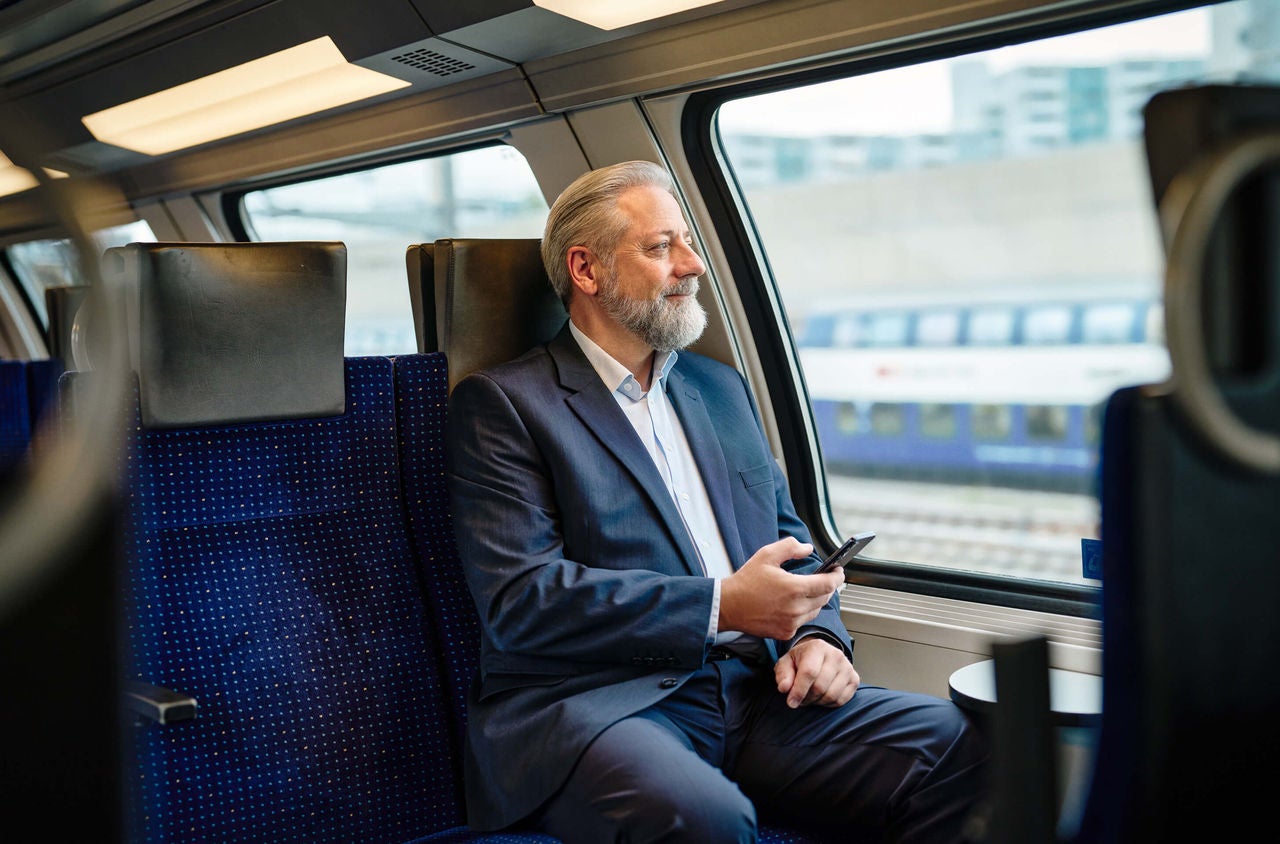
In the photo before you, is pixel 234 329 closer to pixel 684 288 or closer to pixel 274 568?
pixel 274 568

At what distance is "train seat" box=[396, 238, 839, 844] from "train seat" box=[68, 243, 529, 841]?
0.04m

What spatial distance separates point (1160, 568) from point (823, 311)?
2.48m

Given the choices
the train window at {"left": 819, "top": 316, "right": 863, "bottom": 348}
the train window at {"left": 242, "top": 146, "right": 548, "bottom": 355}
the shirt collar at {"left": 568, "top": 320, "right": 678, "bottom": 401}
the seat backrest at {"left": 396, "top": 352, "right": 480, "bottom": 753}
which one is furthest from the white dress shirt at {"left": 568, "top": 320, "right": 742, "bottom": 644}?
the train window at {"left": 242, "top": 146, "right": 548, "bottom": 355}

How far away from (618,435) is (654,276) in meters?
0.41

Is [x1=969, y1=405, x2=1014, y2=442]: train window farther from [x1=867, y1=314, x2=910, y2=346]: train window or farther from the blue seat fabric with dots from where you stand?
the blue seat fabric with dots

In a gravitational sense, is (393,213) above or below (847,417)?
above

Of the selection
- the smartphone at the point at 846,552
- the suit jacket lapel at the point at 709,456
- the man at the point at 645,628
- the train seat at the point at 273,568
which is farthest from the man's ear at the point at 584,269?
the smartphone at the point at 846,552

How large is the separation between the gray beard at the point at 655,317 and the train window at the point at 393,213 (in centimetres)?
139

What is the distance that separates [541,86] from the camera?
3160 millimetres

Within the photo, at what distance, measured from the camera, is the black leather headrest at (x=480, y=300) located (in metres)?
2.36

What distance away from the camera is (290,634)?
6.78 ft

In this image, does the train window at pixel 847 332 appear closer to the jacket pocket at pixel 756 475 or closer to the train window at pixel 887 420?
the train window at pixel 887 420

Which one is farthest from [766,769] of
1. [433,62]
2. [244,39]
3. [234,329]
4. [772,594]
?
[244,39]

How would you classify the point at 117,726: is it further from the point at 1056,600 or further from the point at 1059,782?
the point at 1056,600
